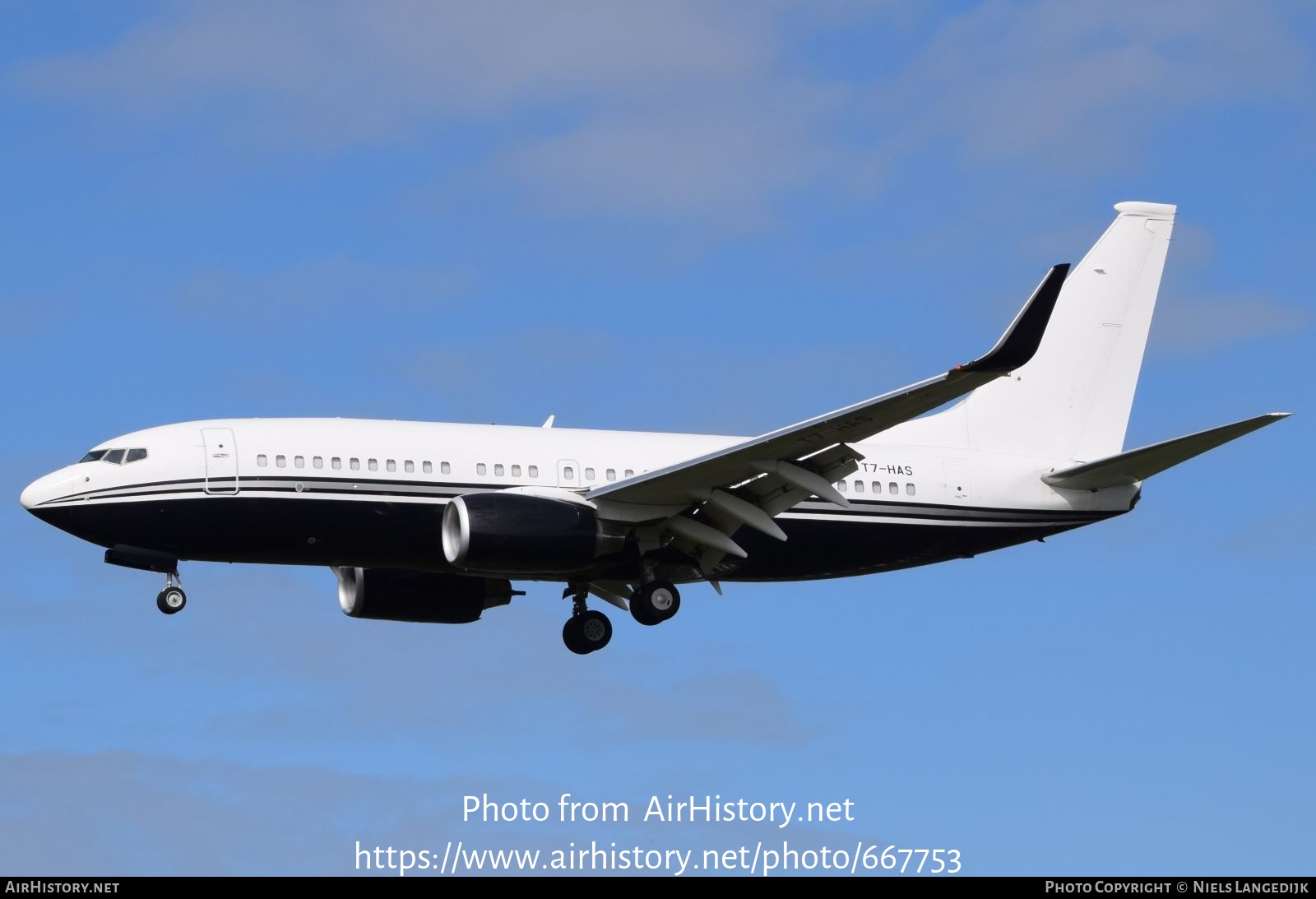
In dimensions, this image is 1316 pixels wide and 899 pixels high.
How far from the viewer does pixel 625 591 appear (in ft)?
146

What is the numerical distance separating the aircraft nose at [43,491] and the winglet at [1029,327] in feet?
57.4

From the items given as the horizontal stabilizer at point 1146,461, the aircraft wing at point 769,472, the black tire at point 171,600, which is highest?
the horizontal stabilizer at point 1146,461

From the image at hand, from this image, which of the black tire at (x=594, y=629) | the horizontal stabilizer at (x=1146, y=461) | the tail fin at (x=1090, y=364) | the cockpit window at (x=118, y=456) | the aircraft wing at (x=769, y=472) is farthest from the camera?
the tail fin at (x=1090, y=364)

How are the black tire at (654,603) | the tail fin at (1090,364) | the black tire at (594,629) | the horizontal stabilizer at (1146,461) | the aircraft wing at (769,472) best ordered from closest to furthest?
the aircraft wing at (769,472) < the horizontal stabilizer at (1146,461) < the black tire at (654,603) < the black tire at (594,629) < the tail fin at (1090,364)

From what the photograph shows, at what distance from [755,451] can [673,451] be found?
471cm

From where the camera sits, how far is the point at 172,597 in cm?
4022

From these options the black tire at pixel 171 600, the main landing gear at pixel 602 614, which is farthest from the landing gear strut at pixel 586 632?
the black tire at pixel 171 600

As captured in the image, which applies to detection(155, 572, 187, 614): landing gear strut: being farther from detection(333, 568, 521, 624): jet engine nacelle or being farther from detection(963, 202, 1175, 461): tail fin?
detection(963, 202, 1175, 461): tail fin

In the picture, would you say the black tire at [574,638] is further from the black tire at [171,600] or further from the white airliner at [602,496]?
the black tire at [171,600]

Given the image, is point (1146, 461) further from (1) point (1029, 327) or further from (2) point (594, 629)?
(2) point (594, 629)

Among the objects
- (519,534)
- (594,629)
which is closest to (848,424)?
(519,534)

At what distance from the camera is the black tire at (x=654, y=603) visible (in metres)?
41.8

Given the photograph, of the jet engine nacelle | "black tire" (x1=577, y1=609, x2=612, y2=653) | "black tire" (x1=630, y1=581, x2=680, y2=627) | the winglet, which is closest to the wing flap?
the winglet
